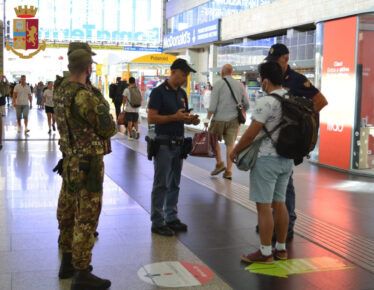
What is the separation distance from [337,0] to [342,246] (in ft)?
55.5

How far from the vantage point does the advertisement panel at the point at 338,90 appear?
912 centimetres

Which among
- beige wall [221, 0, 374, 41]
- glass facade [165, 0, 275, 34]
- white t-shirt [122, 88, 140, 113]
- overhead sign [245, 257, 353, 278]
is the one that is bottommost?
overhead sign [245, 257, 353, 278]

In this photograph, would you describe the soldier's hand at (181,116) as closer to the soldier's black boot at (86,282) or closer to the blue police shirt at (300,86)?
the blue police shirt at (300,86)

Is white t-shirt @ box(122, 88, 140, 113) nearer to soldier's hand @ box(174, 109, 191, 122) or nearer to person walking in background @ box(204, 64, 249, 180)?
person walking in background @ box(204, 64, 249, 180)

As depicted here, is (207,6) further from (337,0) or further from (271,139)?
(271,139)

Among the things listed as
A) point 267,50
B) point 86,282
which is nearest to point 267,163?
point 86,282

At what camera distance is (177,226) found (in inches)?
209

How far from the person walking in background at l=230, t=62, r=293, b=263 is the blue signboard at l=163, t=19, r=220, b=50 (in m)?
28.7

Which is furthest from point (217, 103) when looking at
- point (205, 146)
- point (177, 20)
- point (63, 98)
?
point (177, 20)

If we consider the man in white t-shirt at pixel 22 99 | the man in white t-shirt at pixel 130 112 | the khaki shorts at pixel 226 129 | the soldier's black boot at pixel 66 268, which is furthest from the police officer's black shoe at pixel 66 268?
the man in white t-shirt at pixel 22 99

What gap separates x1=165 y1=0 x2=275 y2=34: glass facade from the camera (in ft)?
100

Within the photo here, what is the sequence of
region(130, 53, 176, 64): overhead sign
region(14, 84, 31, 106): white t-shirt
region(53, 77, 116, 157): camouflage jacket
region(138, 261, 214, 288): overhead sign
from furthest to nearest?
region(130, 53, 176, 64): overhead sign
region(14, 84, 31, 106): white t-shirt
region(138, 261, 214, 288): overhead sign
region(53, 77, 116, 157): camouflage jacket

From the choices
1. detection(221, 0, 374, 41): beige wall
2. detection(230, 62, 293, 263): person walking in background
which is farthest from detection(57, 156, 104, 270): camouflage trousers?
detection(221, 0, 374, 41): beige wall

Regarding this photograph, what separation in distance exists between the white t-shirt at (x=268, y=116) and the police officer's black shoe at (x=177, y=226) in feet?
4.79
